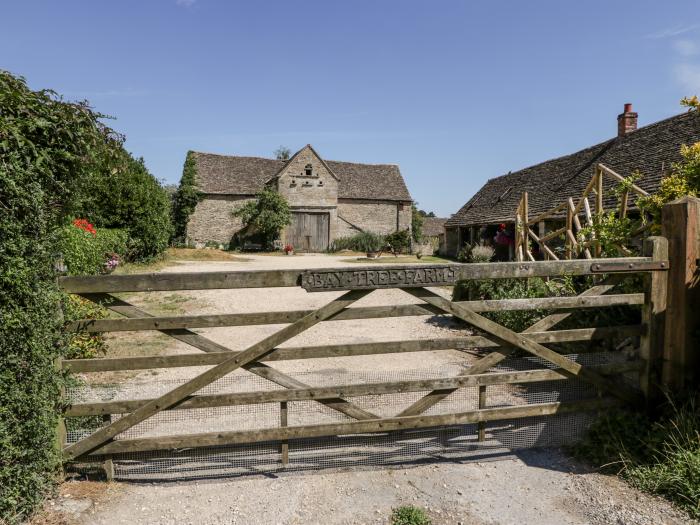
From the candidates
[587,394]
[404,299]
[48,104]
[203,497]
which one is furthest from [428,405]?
[404,299]

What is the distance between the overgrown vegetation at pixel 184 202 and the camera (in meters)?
33.0

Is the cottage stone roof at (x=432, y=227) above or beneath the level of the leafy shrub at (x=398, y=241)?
above

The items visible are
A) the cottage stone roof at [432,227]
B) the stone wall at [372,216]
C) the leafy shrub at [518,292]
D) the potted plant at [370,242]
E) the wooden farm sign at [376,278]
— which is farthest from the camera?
the cottage stone roof at [432,227]

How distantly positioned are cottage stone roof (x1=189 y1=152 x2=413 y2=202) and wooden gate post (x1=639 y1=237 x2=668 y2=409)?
32.8m

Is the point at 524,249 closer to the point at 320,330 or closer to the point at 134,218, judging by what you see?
the point at 320,330

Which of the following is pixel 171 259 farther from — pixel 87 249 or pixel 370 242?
pixel 370 242

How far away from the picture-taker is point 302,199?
114 feet

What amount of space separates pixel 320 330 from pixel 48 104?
6.68m

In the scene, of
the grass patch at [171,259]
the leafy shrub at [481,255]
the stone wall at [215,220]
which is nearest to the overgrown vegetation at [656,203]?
the leafy shrub at [481,255]

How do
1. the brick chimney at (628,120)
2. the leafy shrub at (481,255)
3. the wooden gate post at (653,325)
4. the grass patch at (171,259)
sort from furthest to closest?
the brick chimney at (628,120)
the grass patch at (171,259)
the leafy shrub at (481,255)
the wooden gate post at (653,325)

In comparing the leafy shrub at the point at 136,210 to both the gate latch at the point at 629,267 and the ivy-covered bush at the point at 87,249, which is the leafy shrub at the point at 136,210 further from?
the gate latch at the point at 629,267

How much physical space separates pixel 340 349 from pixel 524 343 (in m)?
1.50

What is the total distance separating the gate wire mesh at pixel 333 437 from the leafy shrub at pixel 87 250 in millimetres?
6392

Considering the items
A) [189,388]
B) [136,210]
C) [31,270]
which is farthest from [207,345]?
[136,210]
